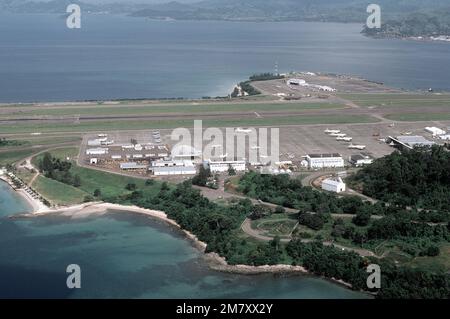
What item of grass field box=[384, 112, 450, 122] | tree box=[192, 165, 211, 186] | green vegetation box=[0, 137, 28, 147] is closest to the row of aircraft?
grass field box=[384, 112, 450, 122]

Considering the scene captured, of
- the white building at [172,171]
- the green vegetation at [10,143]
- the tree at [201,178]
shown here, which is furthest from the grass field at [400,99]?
the green vegetation at [10,143]

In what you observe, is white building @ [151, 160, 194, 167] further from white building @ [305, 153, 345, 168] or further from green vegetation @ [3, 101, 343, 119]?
green vegetation @ [3, 101, 343, 119]

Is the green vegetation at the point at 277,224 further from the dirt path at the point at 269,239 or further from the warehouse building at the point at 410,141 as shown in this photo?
the warehouse building at the point at 410,141

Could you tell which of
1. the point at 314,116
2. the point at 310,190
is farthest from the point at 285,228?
the point at 314,116

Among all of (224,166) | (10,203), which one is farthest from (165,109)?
(10,203)

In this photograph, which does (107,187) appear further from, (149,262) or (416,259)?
(416,259)

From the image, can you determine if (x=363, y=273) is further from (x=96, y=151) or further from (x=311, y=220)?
(x=96, y=151)

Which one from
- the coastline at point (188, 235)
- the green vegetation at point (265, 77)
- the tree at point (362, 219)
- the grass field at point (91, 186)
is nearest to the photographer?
the coastline at point (188, 235)
